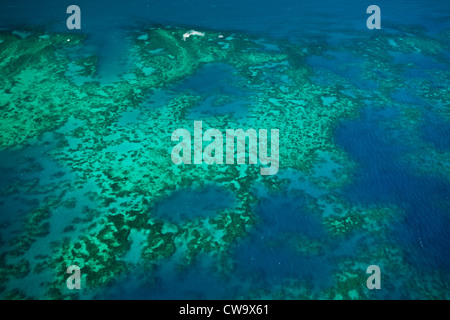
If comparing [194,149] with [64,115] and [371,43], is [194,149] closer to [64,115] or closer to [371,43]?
[64,115]

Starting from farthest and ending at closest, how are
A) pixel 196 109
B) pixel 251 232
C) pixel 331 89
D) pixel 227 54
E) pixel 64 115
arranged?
pixel 227 54
pixel 331 89
pixel 196 109
pixel 64 115
pixel 251 232

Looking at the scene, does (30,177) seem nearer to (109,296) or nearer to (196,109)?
(109,296)

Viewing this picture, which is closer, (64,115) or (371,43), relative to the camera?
(64,115)

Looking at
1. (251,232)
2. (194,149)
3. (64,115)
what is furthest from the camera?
(64,115)

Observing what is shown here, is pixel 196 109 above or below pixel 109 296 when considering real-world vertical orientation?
above

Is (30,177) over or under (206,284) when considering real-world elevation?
over

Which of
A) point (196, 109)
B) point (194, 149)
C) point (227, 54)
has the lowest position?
point (194, 149)
